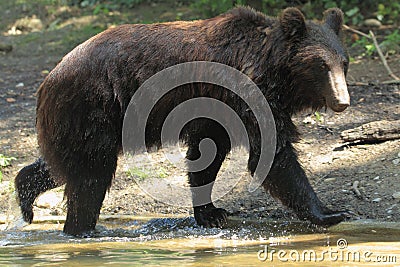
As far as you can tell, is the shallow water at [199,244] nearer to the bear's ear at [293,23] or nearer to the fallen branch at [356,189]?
the fallen branch at [356,189]

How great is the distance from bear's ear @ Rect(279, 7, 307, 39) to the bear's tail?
256 cm

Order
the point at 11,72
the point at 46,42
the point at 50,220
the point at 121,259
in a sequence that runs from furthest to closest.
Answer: the point at 46,42 < the point at 11,72 < the point at 50,220 < the point at 121,259

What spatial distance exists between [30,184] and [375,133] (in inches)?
135

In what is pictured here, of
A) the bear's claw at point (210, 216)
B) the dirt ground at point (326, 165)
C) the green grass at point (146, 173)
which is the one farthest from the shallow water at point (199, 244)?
the green grass at point (146, 173)

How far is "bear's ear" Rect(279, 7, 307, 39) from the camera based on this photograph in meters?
6.13

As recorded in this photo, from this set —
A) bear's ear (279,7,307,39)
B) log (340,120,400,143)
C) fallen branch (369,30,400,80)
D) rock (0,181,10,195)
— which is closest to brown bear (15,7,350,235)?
bear's ear (279,7,307,39)

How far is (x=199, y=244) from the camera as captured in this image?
596cm

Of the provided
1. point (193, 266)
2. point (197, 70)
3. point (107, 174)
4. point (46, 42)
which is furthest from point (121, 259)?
point (46, 42)

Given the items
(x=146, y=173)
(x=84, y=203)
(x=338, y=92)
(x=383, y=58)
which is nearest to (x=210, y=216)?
(x=84, y=203)

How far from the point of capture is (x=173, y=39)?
21.0ft

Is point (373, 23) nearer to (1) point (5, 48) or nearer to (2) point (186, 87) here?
(1) point (5, 48)

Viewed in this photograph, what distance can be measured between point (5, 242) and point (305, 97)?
2815 mm

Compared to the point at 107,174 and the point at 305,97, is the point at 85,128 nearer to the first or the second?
the point at 107,174

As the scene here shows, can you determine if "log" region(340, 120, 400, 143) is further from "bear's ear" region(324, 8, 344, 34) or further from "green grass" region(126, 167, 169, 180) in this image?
"green grass" region(126, 167, 169, 180)
